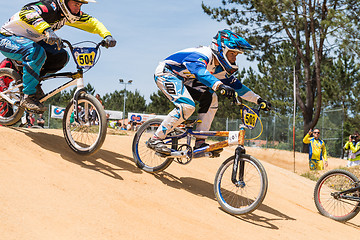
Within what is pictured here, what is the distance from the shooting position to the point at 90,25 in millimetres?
5945

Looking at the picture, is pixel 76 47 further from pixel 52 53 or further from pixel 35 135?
pixel 35 135

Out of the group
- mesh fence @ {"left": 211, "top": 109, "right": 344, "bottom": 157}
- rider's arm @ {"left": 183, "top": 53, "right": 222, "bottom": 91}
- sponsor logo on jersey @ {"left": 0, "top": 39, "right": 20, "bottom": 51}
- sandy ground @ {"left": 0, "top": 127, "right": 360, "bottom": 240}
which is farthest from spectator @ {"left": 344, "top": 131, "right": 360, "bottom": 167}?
sponsor logo on jersey @ {"left": 0, "top": 39, "right": 20, "bottom": 51}

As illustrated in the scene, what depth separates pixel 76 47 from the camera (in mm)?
5422

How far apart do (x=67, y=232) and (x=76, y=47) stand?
3.06m

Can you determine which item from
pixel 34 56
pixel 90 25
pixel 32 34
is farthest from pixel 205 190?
pixel 32 34

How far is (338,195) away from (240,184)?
2424 millimetres

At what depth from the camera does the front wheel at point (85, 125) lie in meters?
5.18

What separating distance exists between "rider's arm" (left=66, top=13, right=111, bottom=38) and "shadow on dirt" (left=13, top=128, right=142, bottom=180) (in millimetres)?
1844

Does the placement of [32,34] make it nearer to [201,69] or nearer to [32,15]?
[32,15]

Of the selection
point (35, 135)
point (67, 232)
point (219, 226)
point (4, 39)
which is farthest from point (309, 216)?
point (4, 39)

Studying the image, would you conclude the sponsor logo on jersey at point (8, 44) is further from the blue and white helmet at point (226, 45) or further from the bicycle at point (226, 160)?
the blue and white helmet at point (226, 45)

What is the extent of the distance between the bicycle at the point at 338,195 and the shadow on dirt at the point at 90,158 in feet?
10.5

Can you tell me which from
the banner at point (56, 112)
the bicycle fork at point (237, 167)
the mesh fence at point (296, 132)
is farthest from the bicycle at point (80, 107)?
the banner at point (56, 112)

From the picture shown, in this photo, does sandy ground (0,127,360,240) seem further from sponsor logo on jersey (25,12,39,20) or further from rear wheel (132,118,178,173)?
sponsor logo on jersey (25,12,39,20)
